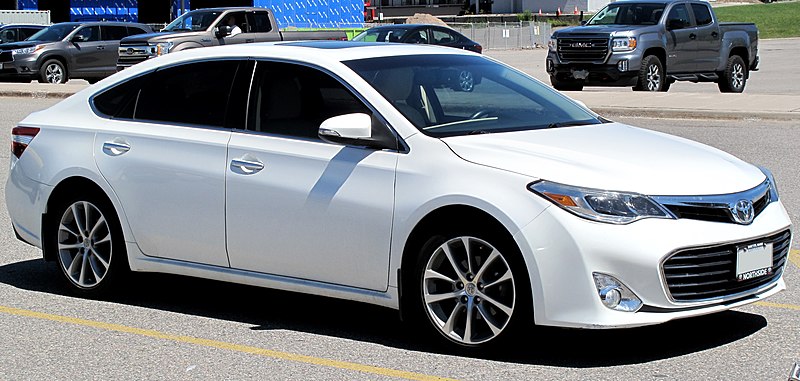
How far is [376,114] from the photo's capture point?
21.0 ft

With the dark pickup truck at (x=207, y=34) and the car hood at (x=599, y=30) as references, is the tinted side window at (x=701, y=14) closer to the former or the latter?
the car hood at (x=599, y=30)

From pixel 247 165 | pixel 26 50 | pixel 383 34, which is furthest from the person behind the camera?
pixel 26 50

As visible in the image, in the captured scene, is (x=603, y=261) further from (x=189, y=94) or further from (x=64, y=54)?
(x=64, y=54)

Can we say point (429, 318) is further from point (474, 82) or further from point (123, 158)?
point (123, 158)

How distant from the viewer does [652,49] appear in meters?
23.8

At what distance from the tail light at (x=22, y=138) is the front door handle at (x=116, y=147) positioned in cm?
67

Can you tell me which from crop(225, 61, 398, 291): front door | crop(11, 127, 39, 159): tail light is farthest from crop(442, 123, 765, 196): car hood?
crop(11, 127, 39, 159): tail light

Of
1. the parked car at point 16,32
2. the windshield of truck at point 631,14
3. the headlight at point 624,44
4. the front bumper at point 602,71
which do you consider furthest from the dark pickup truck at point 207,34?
the headlight at point 624,44

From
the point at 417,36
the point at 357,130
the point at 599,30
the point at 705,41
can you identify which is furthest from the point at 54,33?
the point at 357,130

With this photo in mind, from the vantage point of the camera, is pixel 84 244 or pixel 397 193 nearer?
pixel 397 193

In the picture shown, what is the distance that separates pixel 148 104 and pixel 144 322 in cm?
132

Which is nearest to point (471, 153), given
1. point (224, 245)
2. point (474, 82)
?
point (474, 82)

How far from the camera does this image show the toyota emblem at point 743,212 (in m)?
5.81

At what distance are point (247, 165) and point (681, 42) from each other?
18.7 m
